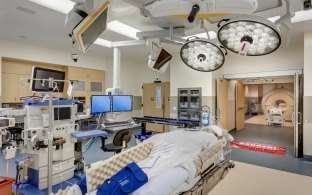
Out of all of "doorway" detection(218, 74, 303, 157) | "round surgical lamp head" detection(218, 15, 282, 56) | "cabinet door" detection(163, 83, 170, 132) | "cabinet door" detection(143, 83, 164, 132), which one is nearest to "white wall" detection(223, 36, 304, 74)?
"doorway" detection(218, 74, 303, 157)

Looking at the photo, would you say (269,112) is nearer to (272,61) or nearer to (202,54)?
(272,61)

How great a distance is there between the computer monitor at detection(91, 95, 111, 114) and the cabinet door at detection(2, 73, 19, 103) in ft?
9.68

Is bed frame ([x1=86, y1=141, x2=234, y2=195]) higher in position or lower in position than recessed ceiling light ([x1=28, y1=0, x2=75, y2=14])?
lower

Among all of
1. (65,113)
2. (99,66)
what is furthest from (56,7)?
(99,66)

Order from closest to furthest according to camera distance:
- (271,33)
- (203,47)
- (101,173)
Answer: (271,33) < (101,173) < (203,47)

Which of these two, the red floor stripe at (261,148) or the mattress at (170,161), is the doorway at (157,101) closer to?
the red floor stripe at (261,148)

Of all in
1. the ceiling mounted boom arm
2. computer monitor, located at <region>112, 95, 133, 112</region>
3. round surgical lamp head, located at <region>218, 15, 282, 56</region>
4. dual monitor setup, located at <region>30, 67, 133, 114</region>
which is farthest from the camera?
computer monitor, located at <region>112, 95, 133, 112</region>

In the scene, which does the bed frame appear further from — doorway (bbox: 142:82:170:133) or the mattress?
doorway (bbox: 142:82:170:133)

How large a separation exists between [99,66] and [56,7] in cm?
423

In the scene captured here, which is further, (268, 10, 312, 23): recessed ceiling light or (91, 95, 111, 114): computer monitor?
(91, 95, 111, 114): computer monitor

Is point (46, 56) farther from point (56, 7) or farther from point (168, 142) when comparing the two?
point (168, 142)

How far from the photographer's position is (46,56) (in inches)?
235

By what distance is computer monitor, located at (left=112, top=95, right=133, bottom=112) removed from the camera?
14.5ft

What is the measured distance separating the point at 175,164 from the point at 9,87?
5305 millimetres
